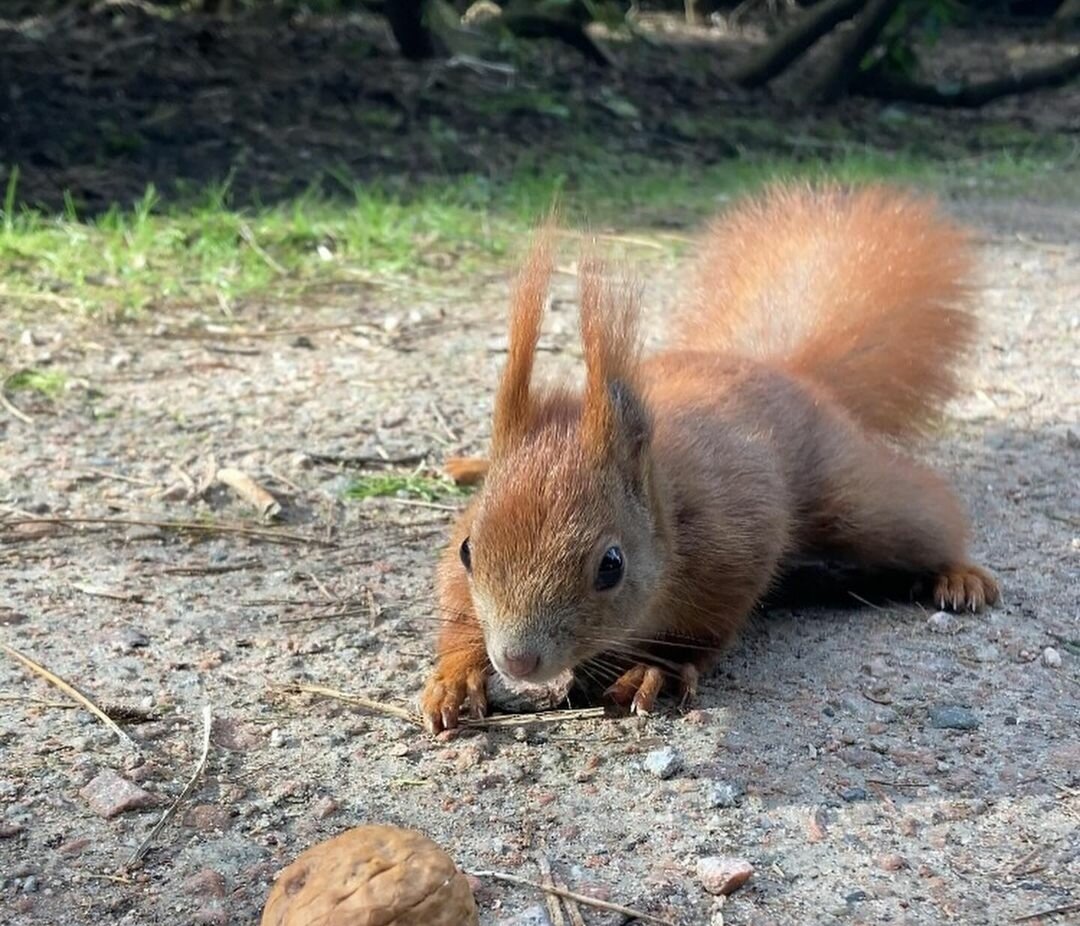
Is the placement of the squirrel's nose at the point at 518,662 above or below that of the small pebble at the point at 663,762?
above

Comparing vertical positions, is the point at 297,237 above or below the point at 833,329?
below

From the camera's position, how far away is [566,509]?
213cm

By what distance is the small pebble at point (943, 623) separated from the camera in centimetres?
258

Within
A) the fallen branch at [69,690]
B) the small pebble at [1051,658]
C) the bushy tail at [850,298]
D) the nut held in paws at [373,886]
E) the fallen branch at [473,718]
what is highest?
the bushy tail at [850,298]

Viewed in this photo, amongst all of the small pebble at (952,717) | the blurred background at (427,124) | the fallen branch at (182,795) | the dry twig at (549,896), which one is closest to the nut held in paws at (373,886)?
the dry twig at (549,896)

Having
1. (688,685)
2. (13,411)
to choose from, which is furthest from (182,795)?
A: (13,411)

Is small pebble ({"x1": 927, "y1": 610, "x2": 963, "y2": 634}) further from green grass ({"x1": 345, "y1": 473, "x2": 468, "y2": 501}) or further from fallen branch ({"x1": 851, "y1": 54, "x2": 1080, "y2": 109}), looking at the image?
fallen branch ({"x1": 851, "y1": 54, "x2": 1080, "y2": 109})

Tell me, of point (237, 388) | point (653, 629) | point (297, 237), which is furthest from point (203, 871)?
point (297, 237)

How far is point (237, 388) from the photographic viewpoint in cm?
376

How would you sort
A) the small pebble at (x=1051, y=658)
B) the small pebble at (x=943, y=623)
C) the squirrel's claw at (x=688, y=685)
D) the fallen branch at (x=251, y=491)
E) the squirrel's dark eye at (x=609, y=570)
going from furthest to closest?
the fallen branch at (x=251, y=491) → the small pebble at (x=943, y=623) → the small pebble at (x=1051, y=658) → the squirrel's claw at (x=688, y=685) → the squirrel's dark eye at (x=609, y=570)

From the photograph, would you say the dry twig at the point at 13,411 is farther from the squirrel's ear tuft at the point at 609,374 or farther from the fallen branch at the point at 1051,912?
the fallen branch at the point at 1051,912

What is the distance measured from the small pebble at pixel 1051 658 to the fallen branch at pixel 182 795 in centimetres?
136

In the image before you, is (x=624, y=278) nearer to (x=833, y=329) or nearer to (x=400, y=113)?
(x=833, y=329)

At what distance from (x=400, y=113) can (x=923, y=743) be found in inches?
216
